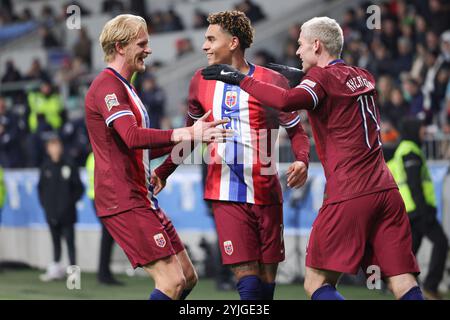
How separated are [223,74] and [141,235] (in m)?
1.22

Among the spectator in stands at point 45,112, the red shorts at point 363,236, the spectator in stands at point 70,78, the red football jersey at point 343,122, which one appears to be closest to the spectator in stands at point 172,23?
the spectator in stands at point 70,78

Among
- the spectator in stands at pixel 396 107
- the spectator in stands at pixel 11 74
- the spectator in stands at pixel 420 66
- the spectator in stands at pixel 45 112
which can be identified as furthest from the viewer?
the spectator in stands at pixel 11 74

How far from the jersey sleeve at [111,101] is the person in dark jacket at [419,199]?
4989mm

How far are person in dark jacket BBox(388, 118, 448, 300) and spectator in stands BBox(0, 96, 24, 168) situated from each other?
953 cm

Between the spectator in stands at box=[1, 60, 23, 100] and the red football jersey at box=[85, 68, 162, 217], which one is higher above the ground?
the red football jersey at box=[85, 68, 162, 217]

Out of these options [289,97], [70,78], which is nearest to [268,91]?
[289,97]

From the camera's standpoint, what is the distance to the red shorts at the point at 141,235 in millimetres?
6684

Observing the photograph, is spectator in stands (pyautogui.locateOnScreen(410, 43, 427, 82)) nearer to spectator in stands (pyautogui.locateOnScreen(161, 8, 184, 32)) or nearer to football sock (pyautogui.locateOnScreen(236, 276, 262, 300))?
spectator in stands (pyautogui.locateOnScreen(161, 8, 184, 32))

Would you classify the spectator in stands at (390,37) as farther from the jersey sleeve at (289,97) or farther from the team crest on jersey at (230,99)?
the jersey sleeve at (289,97)

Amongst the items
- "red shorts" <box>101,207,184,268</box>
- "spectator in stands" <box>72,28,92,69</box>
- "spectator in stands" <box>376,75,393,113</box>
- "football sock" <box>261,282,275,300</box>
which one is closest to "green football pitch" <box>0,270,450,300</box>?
"spectator in stands" <box>376,75,393,113</box>

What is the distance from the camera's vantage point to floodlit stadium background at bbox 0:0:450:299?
13180 millimetres

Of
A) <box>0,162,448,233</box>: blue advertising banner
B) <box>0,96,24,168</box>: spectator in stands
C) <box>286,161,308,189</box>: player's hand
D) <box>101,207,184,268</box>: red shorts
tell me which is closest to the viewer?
<box>101,207,184,268</box>: red shorts

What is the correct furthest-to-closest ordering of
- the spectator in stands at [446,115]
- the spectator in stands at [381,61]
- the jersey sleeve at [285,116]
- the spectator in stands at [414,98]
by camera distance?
the spectator in stands at [381,61], the spectator in stands at [414,98], the spectator in stands at [446,115], the jersey sleeve at [285,116]
